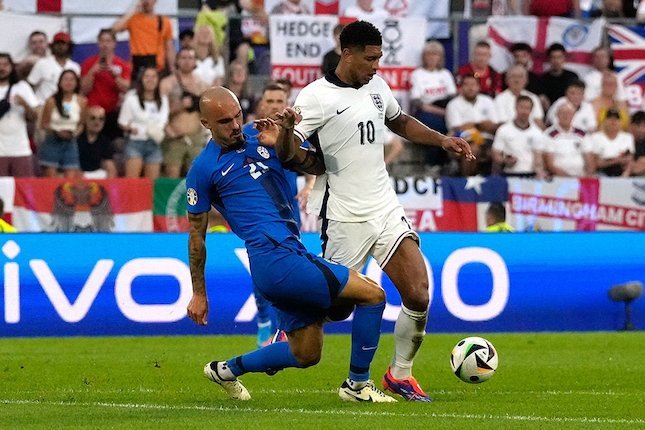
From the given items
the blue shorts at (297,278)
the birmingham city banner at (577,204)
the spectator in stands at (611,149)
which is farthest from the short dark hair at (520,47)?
the blue shorts at (297,278)

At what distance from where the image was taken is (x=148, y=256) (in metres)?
14.8

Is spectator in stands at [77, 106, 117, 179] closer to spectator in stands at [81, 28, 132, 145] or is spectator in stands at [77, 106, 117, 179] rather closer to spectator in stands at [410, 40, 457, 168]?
spectator in stands at [81, 28, 132, 145]

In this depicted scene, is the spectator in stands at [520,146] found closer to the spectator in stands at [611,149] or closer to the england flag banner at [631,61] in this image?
the spectator in stands at [611,149]

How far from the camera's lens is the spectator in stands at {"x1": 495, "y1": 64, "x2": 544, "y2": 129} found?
19.9 metres

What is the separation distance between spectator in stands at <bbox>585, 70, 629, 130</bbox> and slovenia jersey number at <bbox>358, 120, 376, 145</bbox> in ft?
38.3

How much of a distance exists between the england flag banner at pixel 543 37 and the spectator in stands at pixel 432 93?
47.1 inches

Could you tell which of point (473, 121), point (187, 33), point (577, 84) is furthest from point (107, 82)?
point (577, 84)

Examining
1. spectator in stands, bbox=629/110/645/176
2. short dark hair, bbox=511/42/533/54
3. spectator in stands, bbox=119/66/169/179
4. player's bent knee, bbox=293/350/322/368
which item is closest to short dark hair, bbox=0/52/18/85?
spectator in stands, bbox=119/66/169/179

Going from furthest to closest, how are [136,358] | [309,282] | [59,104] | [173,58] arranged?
[173,58] → [59,104] → [136,358] → [309,282]

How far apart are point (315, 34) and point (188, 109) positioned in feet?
6.98

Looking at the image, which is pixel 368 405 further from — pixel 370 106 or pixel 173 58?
pixel 173 58

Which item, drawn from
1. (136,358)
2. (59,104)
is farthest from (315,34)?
(136,358)

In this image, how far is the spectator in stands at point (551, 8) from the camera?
21.1 m

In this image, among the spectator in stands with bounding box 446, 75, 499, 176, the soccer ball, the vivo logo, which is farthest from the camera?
the spectator in stands with bounding box 446, 75, 499, 176
